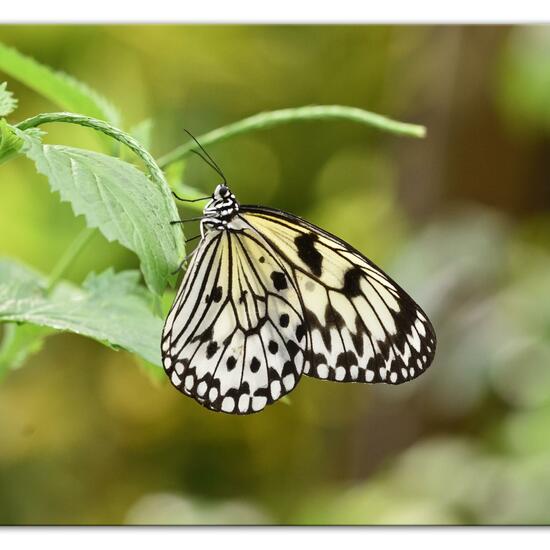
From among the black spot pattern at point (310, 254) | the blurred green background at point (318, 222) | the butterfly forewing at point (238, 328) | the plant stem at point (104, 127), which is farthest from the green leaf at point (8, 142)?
the blurred green background at point (318, 222)

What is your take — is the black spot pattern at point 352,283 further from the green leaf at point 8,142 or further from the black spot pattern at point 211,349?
the green leaf at point 8,142

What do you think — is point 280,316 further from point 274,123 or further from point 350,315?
point 274,123

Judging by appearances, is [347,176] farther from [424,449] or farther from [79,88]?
[79,88]

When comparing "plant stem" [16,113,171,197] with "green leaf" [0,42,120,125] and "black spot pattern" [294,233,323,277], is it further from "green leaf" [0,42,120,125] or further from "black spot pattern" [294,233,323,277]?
"black spot pattern" [294,233,323,277]

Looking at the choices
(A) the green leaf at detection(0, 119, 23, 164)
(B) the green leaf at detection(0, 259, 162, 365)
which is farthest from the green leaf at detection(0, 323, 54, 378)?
(A) the green leaf at detection(0, 119, 23, 164)

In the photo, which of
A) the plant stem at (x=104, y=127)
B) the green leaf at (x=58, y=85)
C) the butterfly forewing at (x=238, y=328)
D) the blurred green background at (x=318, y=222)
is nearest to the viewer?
the plant stem at (x=104, y=127)

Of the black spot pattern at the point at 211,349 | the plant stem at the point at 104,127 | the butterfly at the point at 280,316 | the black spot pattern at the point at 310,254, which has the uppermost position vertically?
the black spot pattern at the point at 310,254

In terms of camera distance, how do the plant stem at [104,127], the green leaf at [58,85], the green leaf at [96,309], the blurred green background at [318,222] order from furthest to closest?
the blurred green background at [318,222], the green leaf at [58,85], the green leaf at [96,309], the plant stem at [104,127]

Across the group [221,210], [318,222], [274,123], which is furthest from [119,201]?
[318,222]
